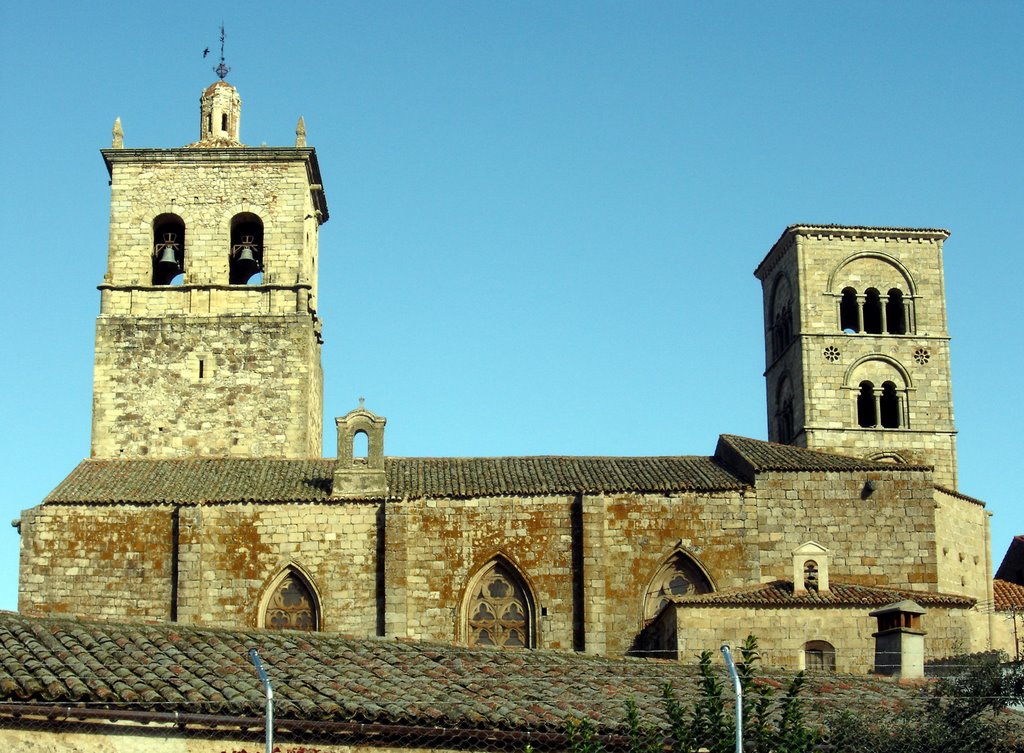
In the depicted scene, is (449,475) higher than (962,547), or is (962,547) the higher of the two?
(449,475)

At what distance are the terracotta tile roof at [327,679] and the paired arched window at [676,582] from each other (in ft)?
39.1

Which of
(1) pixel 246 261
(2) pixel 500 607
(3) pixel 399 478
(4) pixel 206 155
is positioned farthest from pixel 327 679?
(4) pixel 206 155

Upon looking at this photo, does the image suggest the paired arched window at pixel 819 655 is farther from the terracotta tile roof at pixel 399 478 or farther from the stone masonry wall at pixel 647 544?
the terracotta tile roof at pixel 399 478

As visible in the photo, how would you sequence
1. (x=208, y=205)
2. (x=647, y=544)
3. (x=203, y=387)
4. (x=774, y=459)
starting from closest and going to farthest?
(x=647, y=544) < (x=774, y=459) < (x=203, y=387) < (x=208, y=205)

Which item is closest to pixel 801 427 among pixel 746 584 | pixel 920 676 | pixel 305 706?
pixel 746 584

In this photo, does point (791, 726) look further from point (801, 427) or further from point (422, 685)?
point (801, 427)

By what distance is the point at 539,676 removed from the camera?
2038 centimetres

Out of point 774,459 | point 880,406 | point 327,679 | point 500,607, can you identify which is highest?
point 880,406

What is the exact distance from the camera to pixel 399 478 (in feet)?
117

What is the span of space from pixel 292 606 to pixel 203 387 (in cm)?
802

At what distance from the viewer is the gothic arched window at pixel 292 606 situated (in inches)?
1341

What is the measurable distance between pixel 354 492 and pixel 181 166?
12.0 meters

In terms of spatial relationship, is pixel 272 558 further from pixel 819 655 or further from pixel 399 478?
pixel 819 655

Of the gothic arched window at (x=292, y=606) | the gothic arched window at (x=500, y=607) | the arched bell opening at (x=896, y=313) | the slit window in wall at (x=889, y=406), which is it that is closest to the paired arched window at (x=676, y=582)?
the gothic arched window at (x=500, y=607)
